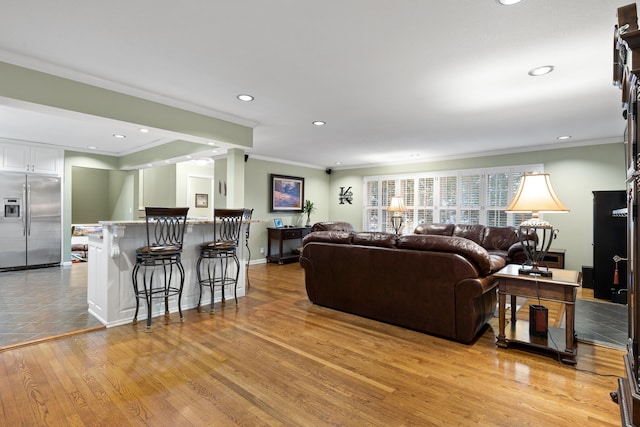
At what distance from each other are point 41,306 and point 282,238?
4.12 meters

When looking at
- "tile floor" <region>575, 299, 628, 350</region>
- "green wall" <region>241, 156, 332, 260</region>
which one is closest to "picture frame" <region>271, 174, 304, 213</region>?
"green wall" <region>241, 156, 332, 260</region>

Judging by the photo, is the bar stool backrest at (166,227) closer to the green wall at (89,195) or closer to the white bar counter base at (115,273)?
the white bar counter base at (115,273)

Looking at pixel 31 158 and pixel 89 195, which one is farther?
pixel 89 195

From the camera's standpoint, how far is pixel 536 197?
262 cm

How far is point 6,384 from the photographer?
2.12m

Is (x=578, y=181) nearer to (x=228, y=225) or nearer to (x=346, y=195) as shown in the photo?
(x=346, y=195)

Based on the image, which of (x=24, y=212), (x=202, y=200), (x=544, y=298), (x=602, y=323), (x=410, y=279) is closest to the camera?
(x=544, y=298)

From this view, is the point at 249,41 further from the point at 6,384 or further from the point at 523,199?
the point at 6,384

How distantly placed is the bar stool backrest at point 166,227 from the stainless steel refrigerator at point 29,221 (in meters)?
4.21

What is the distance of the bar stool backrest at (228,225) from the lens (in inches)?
148

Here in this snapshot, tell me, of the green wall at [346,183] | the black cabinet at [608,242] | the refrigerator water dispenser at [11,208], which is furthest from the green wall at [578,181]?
the refrigerator water dispenser at [11,208]

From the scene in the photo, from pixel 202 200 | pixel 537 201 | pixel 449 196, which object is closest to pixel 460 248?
pixel 537 201

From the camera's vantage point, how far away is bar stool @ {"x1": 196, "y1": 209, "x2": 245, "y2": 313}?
3803 millimetres

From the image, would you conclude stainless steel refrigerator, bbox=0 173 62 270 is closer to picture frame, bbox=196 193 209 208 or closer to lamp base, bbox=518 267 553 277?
picture frame, bbox=196 193 209 208
